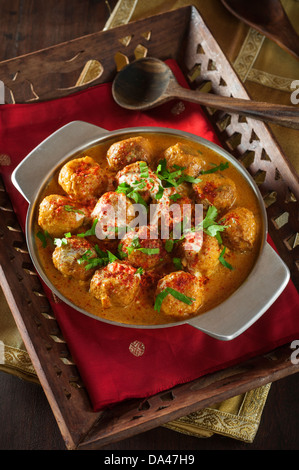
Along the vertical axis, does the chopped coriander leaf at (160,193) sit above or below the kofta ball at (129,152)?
below

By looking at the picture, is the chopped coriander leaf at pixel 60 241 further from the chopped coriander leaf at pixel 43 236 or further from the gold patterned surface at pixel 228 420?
the gold patterned surface at pixel 228 420

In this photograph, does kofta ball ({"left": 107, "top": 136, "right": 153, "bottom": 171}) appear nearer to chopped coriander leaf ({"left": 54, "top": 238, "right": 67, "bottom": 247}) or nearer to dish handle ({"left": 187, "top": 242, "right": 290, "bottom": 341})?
chopped coriander leaf ({"left": 54, "top": 238, "right": 67, "bottom": 247})

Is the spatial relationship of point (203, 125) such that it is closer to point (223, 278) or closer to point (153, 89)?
point (153, 89)

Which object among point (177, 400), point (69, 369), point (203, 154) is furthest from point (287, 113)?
point (69, 369)

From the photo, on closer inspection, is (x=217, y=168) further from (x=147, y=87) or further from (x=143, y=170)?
(x=147, y=87)
